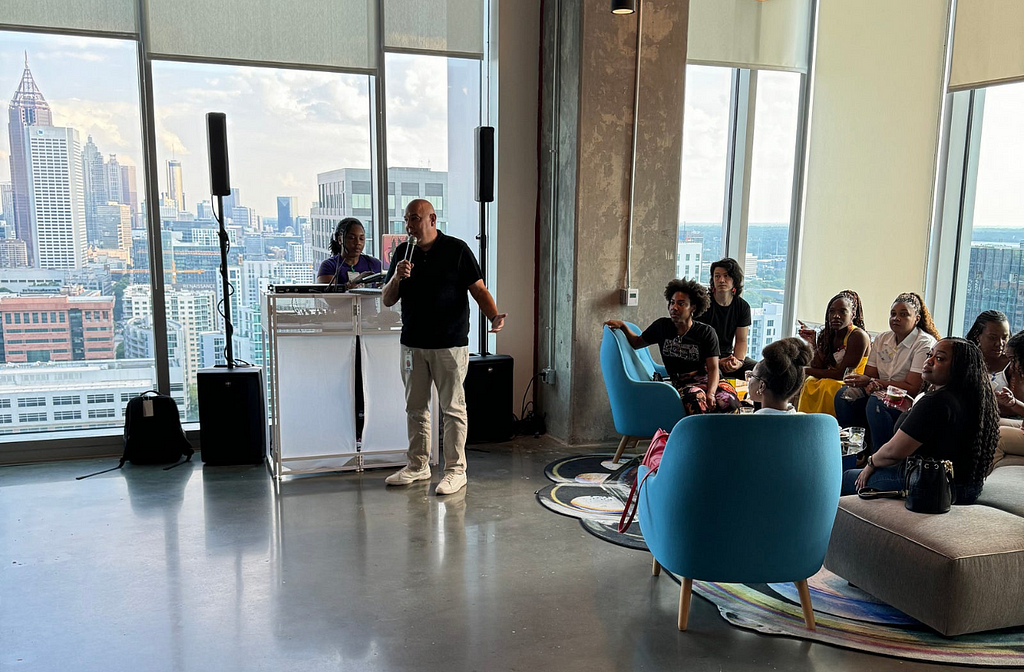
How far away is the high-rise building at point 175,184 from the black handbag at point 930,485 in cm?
487

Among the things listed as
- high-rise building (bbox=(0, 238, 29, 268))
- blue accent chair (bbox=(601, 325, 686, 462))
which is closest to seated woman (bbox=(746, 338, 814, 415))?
blue accent chair (bbox=(601, 325, 686, 462))

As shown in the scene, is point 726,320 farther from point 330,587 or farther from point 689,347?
point 330,587

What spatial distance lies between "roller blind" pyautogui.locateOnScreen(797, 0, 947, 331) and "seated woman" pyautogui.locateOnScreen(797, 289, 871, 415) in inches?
53.8

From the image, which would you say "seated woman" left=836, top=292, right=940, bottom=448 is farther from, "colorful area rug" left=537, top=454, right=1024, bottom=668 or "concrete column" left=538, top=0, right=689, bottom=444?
"concrete column" left=538, top=0, right=689, bottom=444

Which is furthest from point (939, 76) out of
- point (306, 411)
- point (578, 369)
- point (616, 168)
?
point (306, 411)

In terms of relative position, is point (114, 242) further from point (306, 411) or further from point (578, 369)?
point (578, 369)

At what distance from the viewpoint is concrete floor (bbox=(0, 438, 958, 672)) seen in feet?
9.70

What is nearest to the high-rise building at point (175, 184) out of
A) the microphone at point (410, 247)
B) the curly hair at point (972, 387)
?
the microphone at point (410, 247)

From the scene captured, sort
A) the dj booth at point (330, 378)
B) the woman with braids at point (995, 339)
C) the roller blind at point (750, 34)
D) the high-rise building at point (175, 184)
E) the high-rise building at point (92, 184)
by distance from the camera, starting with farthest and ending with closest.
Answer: the roller blind at point (750, 34), the high-rise building at point (175, 184), the high-rise building at point (92, 184), the dj booth at point (330, 378), the woman with braids at point (995, 339)

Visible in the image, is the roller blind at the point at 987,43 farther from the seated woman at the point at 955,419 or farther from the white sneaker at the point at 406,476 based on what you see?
Answer: the white sneaker at the point at 406,476

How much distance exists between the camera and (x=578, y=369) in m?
5.82

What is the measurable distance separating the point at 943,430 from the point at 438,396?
2.81 metres

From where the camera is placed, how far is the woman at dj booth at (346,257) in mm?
5340

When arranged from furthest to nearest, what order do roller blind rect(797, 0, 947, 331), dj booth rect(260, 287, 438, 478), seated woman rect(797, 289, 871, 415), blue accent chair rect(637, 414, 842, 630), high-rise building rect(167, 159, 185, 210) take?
roller blind rect(797, 0, 947, 331), high-rise building rect(167, 159, 185, 210), seated woman rect(797, 289, 871, 415), dj booth rect(260, 287, 438, 478), blue accent chair rect(637, 414, 842, 630)
